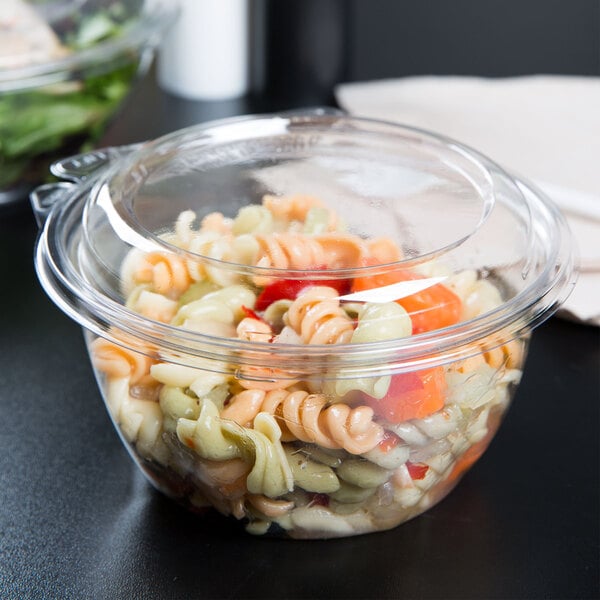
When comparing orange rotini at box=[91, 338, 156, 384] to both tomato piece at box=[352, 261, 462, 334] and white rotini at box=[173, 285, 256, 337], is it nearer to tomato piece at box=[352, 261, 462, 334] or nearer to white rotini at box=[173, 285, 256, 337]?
white rotini at box=[173, 285, 256, 337]

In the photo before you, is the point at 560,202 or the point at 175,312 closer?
the point at 175,312

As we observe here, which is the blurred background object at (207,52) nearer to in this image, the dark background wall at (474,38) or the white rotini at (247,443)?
the dark background wall at (474,38)

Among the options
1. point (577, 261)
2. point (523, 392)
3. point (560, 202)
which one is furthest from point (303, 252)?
point (560, 202)

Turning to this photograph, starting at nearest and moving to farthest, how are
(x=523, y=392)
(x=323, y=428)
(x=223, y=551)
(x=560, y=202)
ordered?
(x=323, y=428) < (x=223, y=551) < (x=523, y=392) < (x=560, y=202)

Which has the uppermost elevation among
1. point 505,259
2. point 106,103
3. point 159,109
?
point 505,259

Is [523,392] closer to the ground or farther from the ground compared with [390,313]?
closer to the ground

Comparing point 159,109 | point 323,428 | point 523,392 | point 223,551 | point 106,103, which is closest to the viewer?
point 323,428

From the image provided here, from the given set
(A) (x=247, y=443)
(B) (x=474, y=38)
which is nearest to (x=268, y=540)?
(A) (x=247, y=443)

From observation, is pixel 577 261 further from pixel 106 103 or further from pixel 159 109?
pixel 159 109
